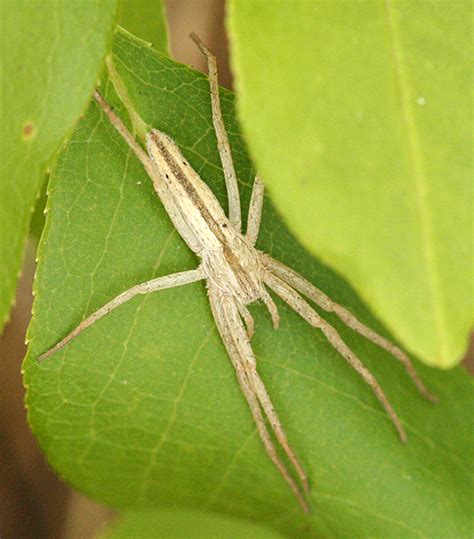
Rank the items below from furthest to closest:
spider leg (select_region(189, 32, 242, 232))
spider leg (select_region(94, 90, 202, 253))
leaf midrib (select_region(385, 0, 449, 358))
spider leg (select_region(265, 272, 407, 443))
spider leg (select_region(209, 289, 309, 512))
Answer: spider leg (select_region(265, 272, 407, 443)) < spider leg (select_region(209, 289, 309, 512)) < spider leg (select_region(189, 32, 242, 232)) < spider leg (select_region(94, 90, 202, 253)) < leaf midrib (select_region(385, 0, 449, 358))

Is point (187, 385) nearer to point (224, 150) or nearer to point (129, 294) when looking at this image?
point (129, 294)

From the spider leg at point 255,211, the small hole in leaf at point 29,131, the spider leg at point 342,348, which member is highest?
the small hole in leaf at point 29,131

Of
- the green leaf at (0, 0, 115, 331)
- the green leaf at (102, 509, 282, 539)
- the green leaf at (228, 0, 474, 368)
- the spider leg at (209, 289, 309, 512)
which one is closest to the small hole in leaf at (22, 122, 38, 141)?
the green leaf at (0, 0, 115, 331)

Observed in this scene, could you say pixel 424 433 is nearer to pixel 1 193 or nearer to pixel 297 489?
pixel 297 489

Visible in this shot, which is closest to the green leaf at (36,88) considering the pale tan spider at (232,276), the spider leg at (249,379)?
the pale tan spider at (232,276)

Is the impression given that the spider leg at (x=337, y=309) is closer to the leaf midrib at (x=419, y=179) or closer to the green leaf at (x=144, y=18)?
the green leaf at (x=144, y=18)

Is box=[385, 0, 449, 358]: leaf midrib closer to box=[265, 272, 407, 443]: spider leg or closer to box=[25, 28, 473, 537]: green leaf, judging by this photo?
box=[25, 28, 473, 537]: green leaf

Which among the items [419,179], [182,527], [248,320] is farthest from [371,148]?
[182,527]
